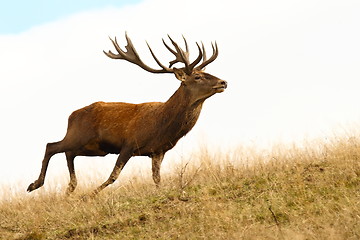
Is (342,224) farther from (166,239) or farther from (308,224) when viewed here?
(166,239)

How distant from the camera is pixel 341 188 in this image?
28.2ft

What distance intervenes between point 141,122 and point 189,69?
3.67ft

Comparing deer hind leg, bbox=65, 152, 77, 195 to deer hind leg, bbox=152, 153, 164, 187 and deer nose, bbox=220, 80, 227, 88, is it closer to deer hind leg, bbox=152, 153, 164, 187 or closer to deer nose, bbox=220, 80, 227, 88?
deer hind leg, bbox=152, 153, 164, 187

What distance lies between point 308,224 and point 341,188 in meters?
1.30

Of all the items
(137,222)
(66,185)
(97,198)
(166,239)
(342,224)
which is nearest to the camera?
(342,224)

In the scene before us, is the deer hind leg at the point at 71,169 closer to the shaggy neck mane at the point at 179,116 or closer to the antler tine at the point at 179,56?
the shaggy neck mane at the point at 179,116

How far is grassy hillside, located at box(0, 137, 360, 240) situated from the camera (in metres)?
7.55

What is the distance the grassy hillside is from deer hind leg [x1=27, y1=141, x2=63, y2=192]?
16.4 inches

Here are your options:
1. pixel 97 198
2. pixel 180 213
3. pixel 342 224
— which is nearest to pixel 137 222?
pixel 180 213

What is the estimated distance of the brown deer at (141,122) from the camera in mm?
10891

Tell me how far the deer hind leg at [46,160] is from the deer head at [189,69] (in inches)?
70.2

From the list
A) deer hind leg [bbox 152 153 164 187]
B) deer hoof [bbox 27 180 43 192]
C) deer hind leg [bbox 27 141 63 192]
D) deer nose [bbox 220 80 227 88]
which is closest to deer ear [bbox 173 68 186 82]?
deer nose [bbox 220 80 227 88]

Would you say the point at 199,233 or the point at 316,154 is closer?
the point at 199,233

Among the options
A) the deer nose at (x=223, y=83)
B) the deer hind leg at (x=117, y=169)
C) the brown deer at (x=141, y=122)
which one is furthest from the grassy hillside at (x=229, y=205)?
the deer nose at (x=223, y=83)
